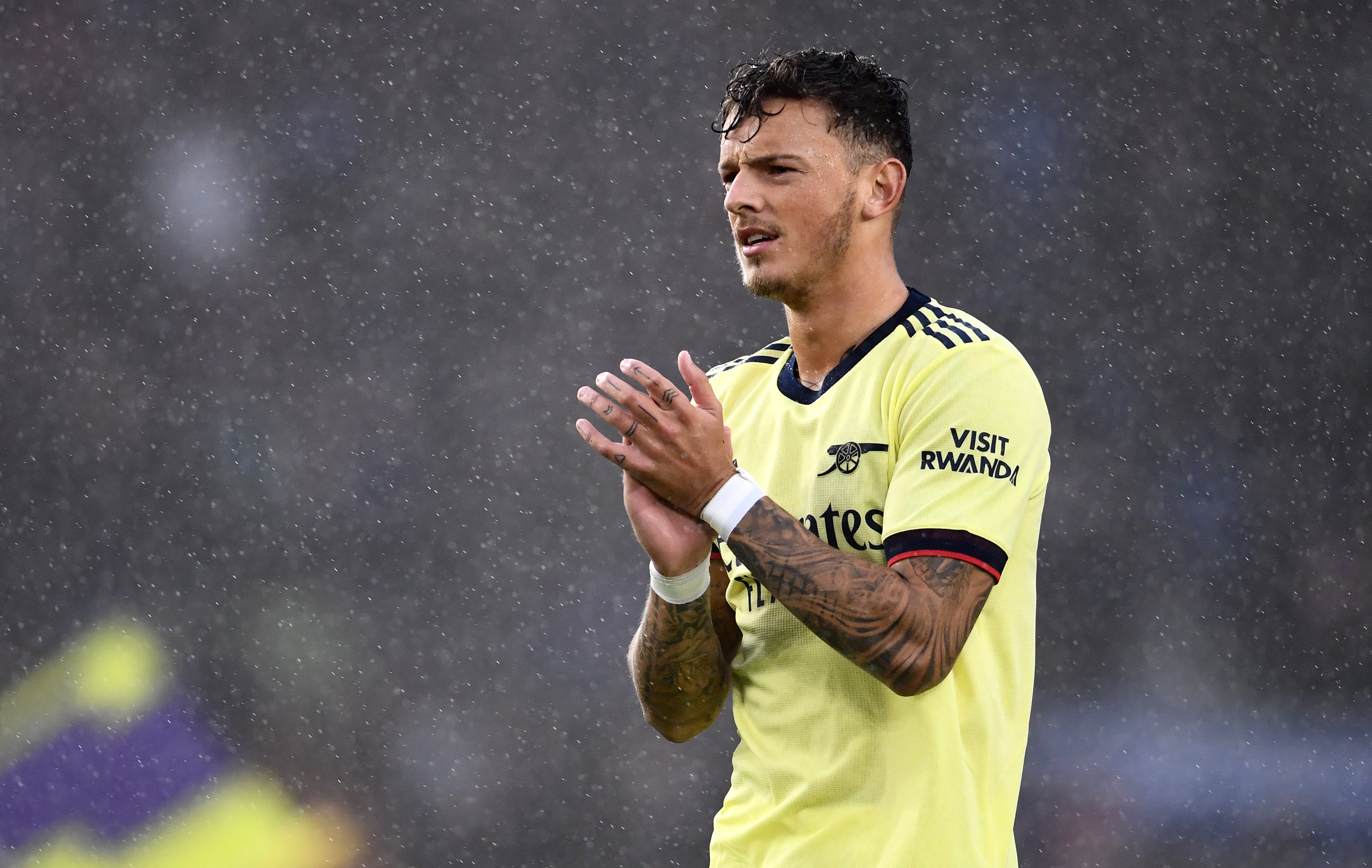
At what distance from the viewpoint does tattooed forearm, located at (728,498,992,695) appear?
3.64 ft

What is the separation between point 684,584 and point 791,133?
53cm

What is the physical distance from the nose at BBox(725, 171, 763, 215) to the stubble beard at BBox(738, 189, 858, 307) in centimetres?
6

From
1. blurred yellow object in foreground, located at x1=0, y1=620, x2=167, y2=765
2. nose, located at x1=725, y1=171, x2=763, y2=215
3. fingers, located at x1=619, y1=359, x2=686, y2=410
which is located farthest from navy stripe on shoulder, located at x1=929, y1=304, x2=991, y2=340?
blurred yellow object in foreground, located at x1=0, y1=620, x2=167, y2=765

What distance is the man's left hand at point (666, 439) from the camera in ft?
3.80

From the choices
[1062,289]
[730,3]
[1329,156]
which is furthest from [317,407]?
[1329,156]

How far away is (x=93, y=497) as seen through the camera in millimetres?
3195

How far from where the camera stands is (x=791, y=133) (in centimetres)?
142

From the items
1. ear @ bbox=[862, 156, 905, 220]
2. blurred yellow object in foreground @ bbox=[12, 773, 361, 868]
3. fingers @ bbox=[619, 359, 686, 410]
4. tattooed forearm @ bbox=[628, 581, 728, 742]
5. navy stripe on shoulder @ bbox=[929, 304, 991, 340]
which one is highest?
ear @ bbox=[862, 156, 905, 220]

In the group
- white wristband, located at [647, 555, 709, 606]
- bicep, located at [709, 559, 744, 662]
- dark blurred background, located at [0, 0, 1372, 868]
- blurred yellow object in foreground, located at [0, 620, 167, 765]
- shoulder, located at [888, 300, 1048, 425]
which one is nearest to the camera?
shoulder, located at [888, 300, 1048, 425]

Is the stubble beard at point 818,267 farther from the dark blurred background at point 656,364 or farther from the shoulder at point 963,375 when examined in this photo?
the dark blurred background at point 656,364

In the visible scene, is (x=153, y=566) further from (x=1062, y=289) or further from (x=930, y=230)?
(x=1062, y=289)

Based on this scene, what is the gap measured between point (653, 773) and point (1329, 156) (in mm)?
2255

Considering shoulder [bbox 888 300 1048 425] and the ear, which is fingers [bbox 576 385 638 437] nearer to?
shoulder [bbox 888 300 1048 425]

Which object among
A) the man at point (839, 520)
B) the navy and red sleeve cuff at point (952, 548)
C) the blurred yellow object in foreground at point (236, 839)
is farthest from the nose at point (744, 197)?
the blurred yellow object in foreground at point (236, 839)
